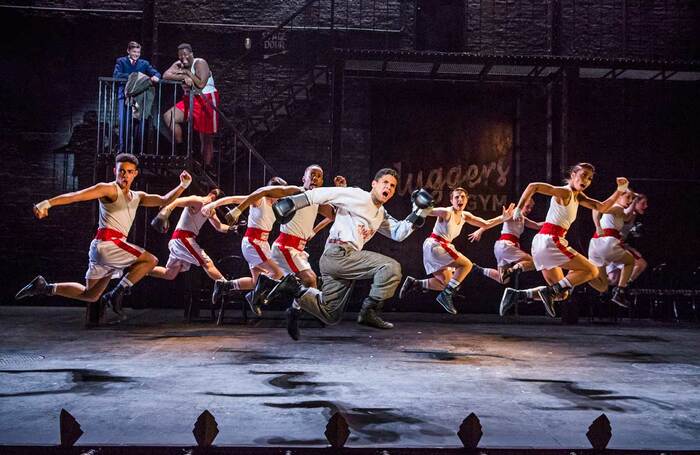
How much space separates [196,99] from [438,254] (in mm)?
5010

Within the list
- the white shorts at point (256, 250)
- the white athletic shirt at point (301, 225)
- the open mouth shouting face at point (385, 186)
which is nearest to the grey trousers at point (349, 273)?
the open mouth shouting face at point (385, 186)

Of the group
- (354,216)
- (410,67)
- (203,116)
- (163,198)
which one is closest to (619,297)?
(354,216)

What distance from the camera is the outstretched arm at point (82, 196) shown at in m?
7.76

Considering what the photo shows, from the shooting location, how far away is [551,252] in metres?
9.43

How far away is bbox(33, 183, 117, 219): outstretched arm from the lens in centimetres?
776

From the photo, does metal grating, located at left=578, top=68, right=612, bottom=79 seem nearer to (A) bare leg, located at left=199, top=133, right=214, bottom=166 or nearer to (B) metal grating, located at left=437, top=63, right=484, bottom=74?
(B) metal grating, located at left=437, top=63, right=484, bottom=74

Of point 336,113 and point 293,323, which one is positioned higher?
point 336,113

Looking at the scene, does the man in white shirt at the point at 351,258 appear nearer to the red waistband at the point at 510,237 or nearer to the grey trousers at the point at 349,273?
the grey trousers at the point at 349,273

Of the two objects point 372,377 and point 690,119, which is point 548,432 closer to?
point 372,377

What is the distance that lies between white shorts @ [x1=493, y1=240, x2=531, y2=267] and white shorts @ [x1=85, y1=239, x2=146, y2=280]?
6.32 m

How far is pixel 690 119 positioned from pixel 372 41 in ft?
25.0

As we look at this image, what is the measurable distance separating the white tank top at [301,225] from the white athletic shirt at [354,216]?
179 centimetres

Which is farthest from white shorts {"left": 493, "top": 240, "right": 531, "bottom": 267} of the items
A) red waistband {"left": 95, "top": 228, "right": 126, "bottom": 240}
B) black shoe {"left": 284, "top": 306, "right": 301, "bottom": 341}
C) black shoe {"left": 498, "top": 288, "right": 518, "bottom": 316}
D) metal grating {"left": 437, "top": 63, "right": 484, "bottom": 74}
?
red waistband {"left": 95, "top": 228, "right": 126, "bottom": 240}

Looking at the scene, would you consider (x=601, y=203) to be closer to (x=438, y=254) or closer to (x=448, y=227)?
(x=448, y=227)
